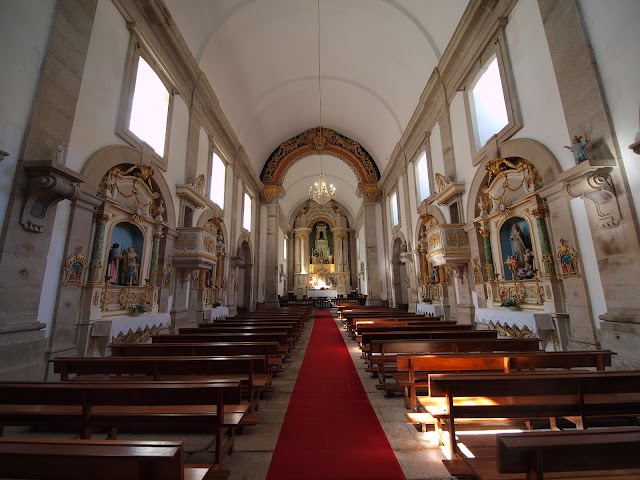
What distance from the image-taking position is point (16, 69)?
357 cm

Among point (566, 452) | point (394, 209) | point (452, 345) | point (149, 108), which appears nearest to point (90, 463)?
point (566, 452)

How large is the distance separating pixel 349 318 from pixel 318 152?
10.8m

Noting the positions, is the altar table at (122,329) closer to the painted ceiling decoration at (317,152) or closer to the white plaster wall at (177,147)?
the white plaster wall at (177,147)

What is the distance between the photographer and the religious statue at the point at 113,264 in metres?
5.23

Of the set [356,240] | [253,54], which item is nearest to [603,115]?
[253,54]

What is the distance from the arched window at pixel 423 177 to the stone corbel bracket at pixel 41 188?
912 cm

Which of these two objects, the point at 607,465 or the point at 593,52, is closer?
the point at 607,465

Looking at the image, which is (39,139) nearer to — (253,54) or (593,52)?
(593,52)

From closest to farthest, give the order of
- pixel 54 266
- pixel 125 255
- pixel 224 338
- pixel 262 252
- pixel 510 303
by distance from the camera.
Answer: pixel 54 266
pixel 224 338
pixel 510 303
pixel 125 255
pixel 262 252

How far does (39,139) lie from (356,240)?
72.7 ft

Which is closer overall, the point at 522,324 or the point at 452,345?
the point at 452,345

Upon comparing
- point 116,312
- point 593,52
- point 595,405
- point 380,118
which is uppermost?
point 380,118

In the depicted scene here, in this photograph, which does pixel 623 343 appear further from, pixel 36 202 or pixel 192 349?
pixel 36 202

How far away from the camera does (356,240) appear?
982 inches
